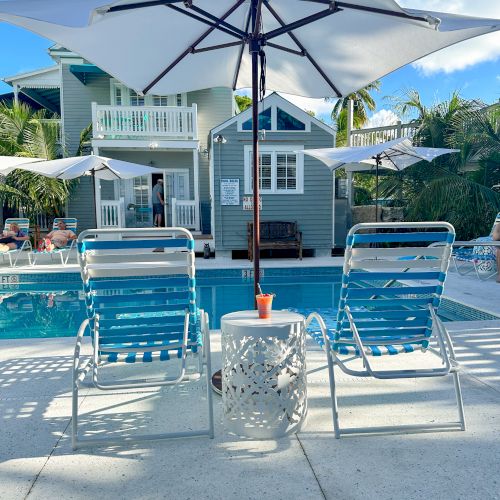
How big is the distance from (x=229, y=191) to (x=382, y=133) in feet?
18.2

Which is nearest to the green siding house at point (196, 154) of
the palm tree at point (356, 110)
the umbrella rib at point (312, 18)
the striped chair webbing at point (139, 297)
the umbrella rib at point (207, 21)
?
the umbrella rib at point (207, 21)

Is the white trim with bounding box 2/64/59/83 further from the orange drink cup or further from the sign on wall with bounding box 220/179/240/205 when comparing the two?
the orange drink cup

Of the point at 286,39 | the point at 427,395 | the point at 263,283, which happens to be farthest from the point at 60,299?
the point at 427,395

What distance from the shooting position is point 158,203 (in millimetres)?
13828

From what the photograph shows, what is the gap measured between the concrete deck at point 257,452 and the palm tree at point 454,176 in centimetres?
792

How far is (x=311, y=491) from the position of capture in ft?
6.09

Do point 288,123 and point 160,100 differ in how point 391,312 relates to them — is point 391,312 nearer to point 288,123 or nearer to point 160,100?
point 288,123

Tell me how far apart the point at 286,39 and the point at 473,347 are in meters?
3.27

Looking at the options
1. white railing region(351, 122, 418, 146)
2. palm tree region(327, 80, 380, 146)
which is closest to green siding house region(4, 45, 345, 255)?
white railing region(351, 122, 418, 146)

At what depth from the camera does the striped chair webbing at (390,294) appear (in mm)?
2482

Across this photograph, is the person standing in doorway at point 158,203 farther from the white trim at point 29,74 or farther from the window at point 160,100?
the white trim at point 29,74

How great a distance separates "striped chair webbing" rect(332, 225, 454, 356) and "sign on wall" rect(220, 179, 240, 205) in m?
9.18

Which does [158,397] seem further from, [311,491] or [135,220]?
[135,220]

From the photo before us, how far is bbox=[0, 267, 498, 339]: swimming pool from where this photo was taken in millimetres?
5812
